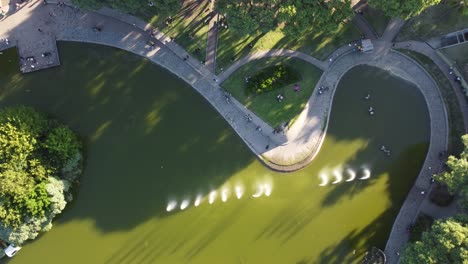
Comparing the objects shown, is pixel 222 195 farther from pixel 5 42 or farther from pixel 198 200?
pixel 5 42

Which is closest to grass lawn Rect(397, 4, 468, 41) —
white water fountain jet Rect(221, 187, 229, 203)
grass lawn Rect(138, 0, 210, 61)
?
grass lawn Rect(138, 0, 210, 61)

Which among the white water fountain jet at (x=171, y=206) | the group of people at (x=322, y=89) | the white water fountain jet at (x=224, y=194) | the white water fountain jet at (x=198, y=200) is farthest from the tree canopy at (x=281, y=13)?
the white water fountain jet at (x=171, y=206)

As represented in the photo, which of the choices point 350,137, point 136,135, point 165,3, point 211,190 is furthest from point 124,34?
point 350,137

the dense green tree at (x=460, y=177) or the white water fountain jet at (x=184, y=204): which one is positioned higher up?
the white water fountain jet at (x=184, y=204)

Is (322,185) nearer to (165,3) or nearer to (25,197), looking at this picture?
(165,3)

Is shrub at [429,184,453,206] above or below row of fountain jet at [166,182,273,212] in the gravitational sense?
below

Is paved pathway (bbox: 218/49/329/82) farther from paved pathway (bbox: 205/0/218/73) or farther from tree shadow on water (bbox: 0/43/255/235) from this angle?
tree shadow on water (bbox: 0/43/255/235)

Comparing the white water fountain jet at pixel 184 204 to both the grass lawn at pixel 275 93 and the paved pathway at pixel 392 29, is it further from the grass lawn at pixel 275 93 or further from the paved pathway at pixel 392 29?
the paved pathway at pixel 392 29
